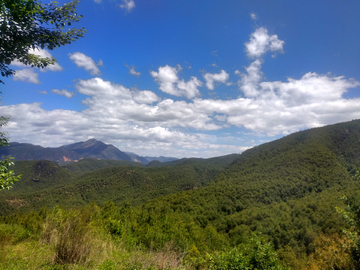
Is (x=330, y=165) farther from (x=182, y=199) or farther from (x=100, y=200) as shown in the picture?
(x=100, y=200)

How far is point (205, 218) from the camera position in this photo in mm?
57281

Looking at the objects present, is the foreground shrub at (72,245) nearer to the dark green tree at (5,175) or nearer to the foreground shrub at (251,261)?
the dark green tree at (5,175)

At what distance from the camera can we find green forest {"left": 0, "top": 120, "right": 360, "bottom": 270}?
19.6 ft

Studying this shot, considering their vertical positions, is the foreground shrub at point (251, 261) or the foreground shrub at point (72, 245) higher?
the foreground shrub at point (72, 245)

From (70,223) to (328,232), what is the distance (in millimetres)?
55425

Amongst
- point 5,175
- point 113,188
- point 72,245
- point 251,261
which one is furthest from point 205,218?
point 113,188

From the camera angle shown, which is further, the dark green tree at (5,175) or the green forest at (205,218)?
the green forest at (205,218)

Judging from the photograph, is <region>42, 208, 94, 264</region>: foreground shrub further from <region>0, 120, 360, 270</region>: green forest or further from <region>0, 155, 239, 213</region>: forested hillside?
<region>0, 155, 239, 213</region>: forested hillside

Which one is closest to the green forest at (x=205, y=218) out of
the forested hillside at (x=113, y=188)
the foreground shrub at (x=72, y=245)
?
the foreground shrub at (x=72, y=245)

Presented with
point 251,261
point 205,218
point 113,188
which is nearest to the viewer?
point 251,261

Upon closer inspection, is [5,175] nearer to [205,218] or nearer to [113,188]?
[205,218]

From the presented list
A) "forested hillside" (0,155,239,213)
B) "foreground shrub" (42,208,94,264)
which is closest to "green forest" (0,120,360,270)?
"foreground shrub" (42,208,94,264)

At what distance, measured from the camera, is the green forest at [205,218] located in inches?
235

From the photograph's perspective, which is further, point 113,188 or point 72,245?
point 113,188
